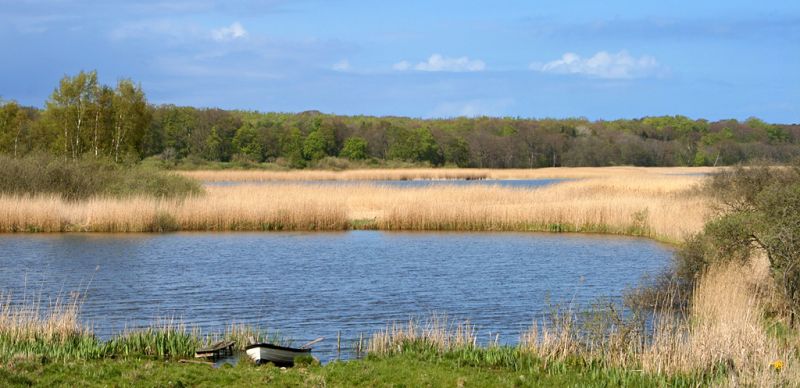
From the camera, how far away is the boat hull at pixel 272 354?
32.4 feet

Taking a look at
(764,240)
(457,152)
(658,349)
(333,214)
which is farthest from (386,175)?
(658,349)

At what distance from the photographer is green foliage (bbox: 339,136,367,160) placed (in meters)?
88.7

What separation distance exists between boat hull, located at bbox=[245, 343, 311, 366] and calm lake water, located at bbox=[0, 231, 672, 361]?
2.95ft

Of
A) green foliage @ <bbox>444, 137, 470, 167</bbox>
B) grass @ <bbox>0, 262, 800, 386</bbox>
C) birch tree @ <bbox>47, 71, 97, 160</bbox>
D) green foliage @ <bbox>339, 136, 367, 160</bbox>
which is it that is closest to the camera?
grass @ <bbox>0, 262, 800, 386</bbox>

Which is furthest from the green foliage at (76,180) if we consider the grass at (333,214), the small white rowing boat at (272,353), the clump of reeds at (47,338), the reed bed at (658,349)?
the reed bed at (658,349)

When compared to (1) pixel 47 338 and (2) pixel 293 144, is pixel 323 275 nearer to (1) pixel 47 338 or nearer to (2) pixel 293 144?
(1) pixel 47 338

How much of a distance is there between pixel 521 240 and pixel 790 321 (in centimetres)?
1503

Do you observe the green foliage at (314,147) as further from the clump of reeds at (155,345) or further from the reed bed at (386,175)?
the clump of reeds at (155,345)

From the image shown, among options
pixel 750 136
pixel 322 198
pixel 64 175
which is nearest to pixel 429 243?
pixel 322 198

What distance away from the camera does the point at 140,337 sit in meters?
10.6

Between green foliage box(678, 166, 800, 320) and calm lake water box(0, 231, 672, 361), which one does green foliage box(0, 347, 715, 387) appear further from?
green foliage box(678, 166, 800, 320)

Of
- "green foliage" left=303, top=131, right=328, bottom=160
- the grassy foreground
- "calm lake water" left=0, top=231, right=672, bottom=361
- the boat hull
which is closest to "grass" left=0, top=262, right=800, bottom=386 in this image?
the grassy foreground

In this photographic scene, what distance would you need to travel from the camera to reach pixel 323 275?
19.0m

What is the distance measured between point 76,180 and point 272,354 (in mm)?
24191
